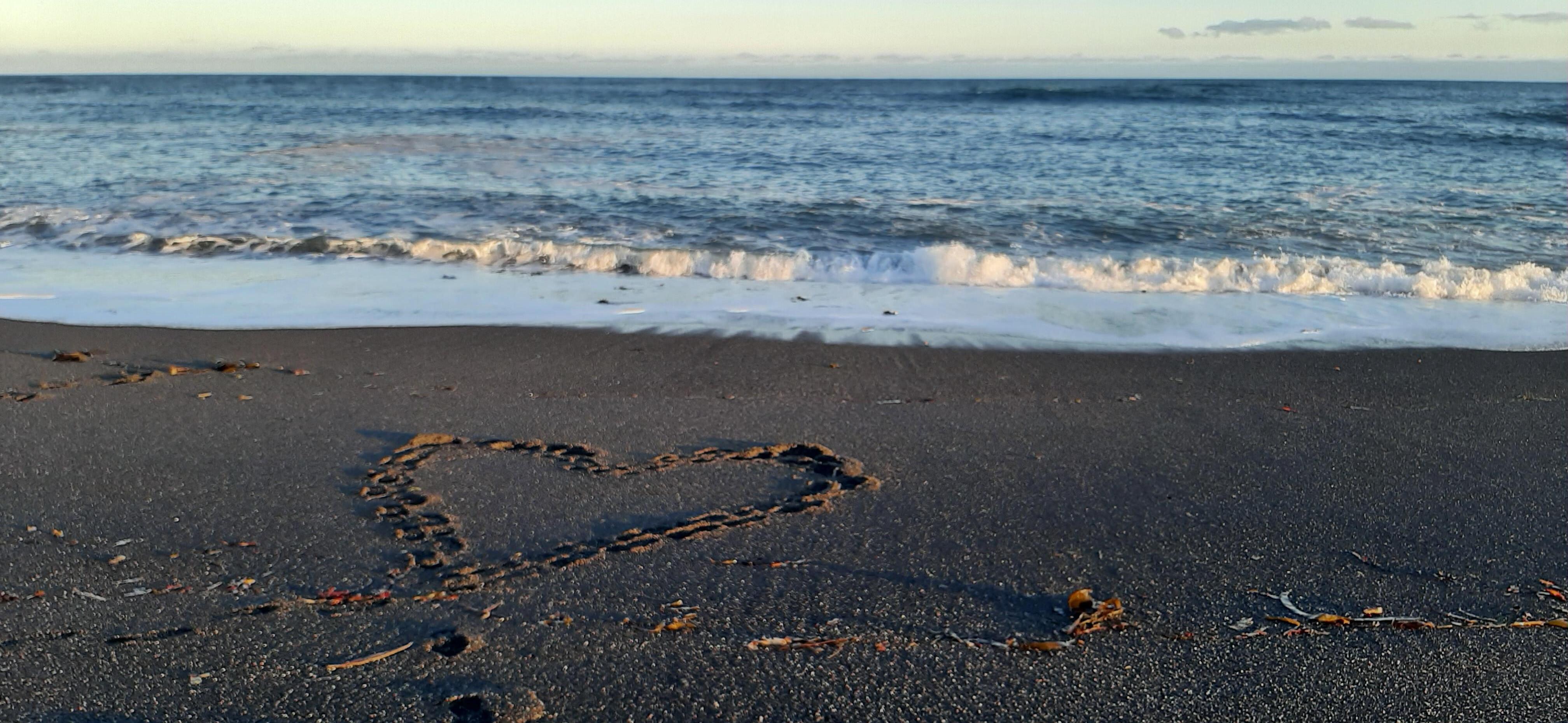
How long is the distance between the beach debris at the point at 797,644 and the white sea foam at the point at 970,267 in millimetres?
5073

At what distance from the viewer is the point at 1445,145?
17969 millimetres

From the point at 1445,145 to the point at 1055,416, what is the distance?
1748 centimetres

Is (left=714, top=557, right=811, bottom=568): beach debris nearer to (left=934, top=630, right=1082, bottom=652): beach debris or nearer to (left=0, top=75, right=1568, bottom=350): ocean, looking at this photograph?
(left=934, top=630, right=1082, bottom=652): beach debris

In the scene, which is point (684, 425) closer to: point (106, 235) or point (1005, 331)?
point (1005, 331)

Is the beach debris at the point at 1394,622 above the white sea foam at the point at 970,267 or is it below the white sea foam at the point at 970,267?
below

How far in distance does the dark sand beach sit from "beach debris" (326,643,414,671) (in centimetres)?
2

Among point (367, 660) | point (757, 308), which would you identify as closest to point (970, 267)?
point (757, 308)

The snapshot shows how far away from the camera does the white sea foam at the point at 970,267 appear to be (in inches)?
278

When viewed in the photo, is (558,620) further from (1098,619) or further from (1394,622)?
(1394,622)

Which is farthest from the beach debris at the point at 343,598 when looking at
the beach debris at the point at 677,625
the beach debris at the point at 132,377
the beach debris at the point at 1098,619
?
the beach debris at the point at 132,377

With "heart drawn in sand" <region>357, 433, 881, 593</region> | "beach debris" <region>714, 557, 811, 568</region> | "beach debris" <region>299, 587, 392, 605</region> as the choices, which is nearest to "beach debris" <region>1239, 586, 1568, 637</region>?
"beach debris" <region>714, 557, 811, 568</region>

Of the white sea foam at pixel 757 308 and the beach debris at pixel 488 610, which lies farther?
the white sea foam at pixel 757 308

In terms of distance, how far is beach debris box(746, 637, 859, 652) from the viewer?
2414 millimetres

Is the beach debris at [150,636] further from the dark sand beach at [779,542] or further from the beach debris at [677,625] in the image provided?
the beach debris at [677,625]
